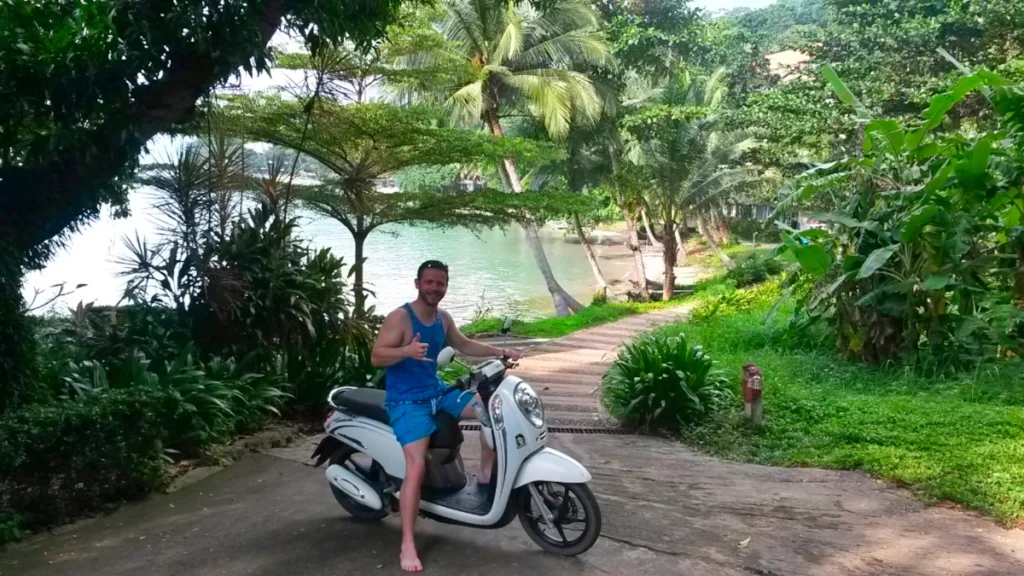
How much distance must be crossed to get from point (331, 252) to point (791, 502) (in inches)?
181

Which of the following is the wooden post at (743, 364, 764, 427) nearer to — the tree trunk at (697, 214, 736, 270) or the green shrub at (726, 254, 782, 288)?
the green shrub at (726, 254, 782, 288)

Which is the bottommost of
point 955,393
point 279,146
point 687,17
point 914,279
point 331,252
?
point 955,393

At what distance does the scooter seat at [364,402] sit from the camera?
13.1 feet

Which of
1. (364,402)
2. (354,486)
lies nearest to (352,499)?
(354,486)

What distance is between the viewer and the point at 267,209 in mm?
7035

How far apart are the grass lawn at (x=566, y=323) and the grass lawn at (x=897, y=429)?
6961 millimetres

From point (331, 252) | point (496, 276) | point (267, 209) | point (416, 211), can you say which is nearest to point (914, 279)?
point (331, 252)

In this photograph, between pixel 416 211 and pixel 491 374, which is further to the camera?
pixel 416 211

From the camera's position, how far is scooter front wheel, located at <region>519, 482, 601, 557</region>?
361 centimetres

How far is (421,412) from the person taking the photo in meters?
3.80

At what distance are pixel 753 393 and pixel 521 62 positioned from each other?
13518mm

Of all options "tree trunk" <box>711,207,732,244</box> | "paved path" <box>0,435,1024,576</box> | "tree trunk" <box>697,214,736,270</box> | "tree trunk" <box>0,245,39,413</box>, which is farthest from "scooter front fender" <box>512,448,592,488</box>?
"tree trunk" <box>711,207,732,244</box>

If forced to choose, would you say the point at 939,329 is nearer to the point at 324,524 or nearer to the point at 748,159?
the point at 324,524

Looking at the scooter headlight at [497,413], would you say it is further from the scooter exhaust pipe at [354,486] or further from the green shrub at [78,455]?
the green shrub at [78,455]
